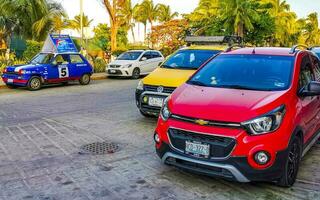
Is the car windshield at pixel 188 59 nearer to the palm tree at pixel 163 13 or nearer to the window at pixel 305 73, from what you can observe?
the window at pixel 305 73

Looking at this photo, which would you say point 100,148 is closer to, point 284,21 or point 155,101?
point 155,101

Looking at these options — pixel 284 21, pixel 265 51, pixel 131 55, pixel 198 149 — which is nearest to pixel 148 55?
pixel 131 55

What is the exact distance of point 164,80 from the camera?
8.28 metres

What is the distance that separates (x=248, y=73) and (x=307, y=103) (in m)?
0.90

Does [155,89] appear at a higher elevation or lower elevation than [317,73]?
lower

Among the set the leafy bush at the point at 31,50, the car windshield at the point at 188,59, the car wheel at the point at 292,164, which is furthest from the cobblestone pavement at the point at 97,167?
the leafy bush at the point at 31,50

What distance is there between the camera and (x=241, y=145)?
4.44m

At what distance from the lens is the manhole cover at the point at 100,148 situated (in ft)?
21.4

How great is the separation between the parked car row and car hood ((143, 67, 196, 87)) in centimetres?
199

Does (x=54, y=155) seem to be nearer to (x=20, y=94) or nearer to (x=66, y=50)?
(x=20, y=94)

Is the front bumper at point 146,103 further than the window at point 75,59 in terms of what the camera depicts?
No

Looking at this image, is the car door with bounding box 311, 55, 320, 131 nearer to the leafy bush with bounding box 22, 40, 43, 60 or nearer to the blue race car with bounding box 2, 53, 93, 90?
the blue race car with bounding box 2, 53, 93, 90

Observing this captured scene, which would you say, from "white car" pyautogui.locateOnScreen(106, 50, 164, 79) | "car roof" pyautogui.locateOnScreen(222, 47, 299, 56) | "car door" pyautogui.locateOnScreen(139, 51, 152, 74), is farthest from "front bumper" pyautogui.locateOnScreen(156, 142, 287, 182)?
"car door" pyautogui.locateOnScreen(139, 51, 152, 74)

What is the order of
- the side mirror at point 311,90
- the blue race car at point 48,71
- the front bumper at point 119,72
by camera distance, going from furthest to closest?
the front bumper at point 119,72 → the blue race car at point 48,71 → the side mirror at point 311,90
